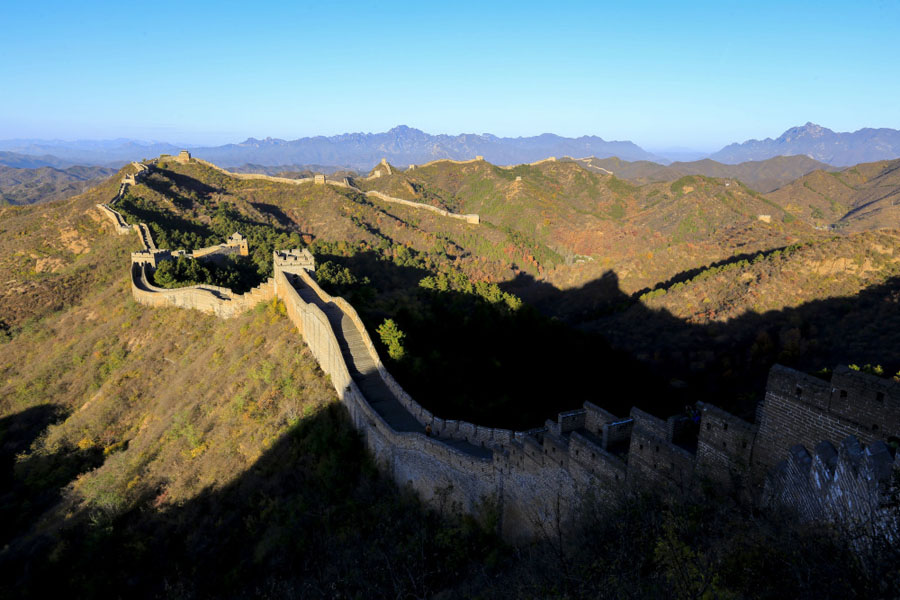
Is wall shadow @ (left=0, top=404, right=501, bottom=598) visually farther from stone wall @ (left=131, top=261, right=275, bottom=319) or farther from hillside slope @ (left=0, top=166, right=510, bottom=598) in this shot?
stone wall @ (left=131, top=261, right=275, bottom=319)

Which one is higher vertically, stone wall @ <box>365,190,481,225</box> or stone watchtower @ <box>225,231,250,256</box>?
stone watchtower @ <box>225,231,250,256</box>

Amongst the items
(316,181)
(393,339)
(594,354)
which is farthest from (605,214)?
(393,339)

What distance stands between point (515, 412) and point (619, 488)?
402 inches

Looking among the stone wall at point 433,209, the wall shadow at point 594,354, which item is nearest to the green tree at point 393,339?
the wall shadow at point 594,354

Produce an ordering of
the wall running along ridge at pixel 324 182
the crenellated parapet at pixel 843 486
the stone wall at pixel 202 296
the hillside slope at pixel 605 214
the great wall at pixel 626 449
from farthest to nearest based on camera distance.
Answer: the wall running along ridge at pixel 324 182, the hillside slope at pixel 605 214, the stone wall at pixel 202 296, the great wall at pixel 626 449, the crenellated parapet at pixel 843 486

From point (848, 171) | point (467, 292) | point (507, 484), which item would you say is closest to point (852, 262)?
point (467, 292)

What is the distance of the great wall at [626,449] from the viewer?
287 inches

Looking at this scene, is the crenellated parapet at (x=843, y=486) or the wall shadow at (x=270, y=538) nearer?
the crenellated parapet at (x=843, y=486)

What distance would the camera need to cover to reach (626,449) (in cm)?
1216

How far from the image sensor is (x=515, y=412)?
20.7m

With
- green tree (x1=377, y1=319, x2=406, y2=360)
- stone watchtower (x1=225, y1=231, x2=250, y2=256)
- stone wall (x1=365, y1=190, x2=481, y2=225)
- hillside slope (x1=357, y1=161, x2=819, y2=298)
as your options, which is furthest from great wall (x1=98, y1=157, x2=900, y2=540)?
stone wall (x1=365, y1=190, x2=481, y2=225)

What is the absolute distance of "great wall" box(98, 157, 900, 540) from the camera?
7289mm

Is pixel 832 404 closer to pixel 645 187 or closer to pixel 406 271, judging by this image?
pixel 406 271

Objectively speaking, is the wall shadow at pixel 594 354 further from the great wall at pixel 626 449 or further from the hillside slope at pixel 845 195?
the hillside slope at pixel 845 195
